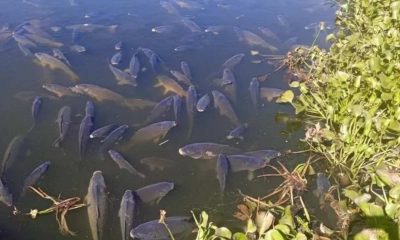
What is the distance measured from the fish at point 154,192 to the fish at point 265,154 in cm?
104

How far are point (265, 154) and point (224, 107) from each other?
123 cm

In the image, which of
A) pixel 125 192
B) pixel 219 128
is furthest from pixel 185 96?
pixel 125 192

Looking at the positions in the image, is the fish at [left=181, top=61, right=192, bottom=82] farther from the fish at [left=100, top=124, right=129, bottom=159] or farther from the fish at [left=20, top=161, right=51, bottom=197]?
the fish at [left=20, top=161, right=51, bottom=197]

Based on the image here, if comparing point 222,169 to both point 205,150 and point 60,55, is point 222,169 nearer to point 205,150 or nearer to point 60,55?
point 205,150

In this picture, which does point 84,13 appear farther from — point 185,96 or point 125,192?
point 125,192

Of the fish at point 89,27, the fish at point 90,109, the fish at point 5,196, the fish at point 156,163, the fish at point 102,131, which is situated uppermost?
the fish at point 89,27

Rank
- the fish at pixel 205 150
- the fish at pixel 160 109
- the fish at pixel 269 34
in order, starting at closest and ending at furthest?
the fish at pixel 205 150, the fish at pixel 160 109, the fish at pixel 269 34

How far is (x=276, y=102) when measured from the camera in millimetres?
6020

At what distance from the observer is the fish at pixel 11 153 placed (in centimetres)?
460

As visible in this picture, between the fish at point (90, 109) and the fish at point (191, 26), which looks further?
the fish at point (191, 26)

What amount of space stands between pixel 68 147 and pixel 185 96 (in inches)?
75.7

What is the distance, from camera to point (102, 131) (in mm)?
5184

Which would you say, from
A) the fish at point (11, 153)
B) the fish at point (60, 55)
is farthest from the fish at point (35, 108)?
the fish at point (60, 55)

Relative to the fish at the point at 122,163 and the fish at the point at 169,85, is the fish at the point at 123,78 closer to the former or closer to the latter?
the fish at the point at 169,85
